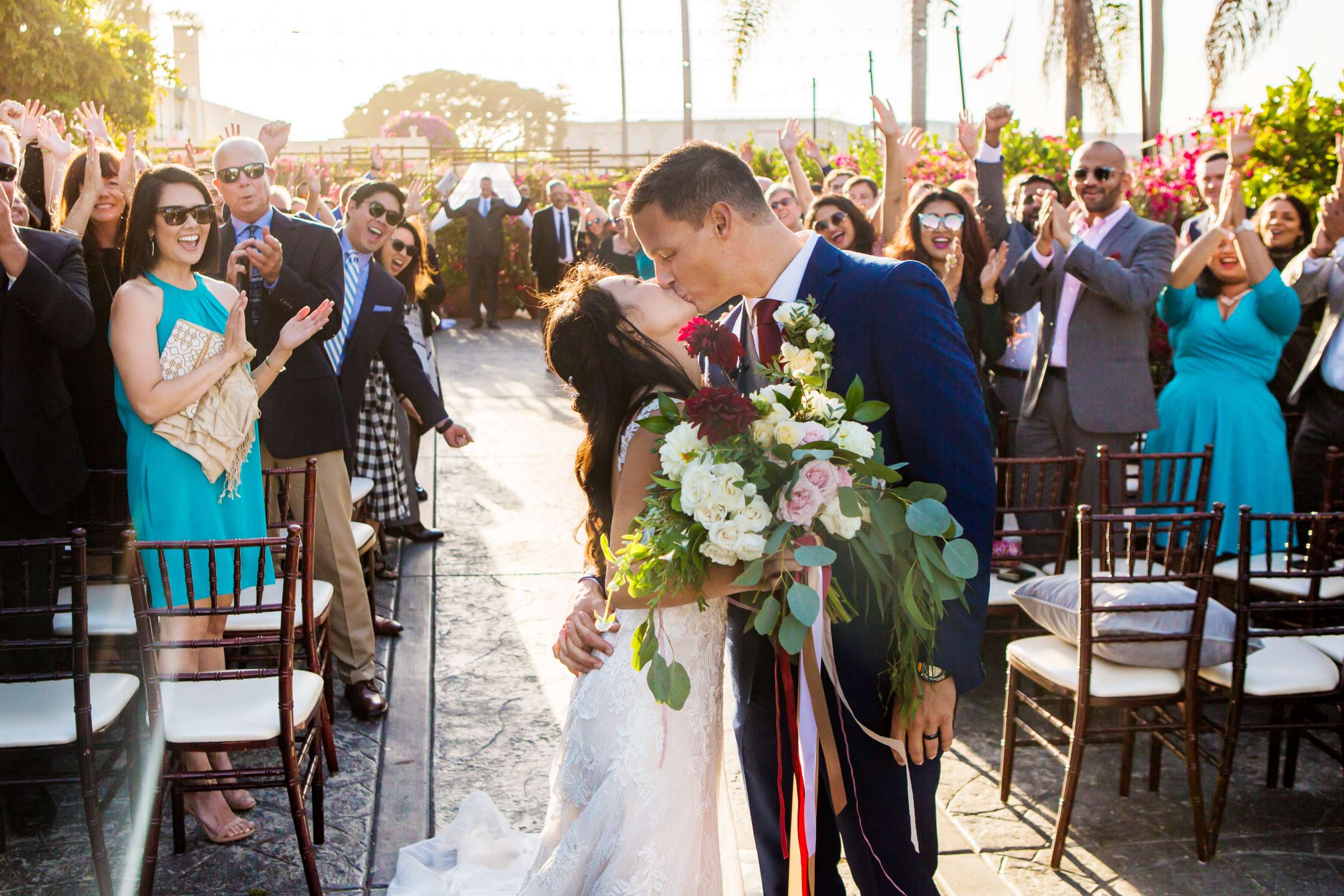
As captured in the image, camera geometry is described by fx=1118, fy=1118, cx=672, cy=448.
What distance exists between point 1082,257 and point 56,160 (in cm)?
437

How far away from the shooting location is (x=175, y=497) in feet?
11.9

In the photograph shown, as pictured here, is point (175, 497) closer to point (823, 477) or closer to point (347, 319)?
point (347, 319)

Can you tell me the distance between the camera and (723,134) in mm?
50500

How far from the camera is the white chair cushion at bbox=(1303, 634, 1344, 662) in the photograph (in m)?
3.74

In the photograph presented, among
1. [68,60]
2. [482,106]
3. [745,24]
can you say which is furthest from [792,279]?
[482,106]

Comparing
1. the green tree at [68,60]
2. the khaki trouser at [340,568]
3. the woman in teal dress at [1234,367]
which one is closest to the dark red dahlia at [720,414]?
the khaki trouser at [340,568]

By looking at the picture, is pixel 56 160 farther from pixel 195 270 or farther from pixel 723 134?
pixel 723 134

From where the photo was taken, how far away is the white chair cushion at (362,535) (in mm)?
4723

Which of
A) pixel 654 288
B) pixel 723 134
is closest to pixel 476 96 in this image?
pixel 723 134

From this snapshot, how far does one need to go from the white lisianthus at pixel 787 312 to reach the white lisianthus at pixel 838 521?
1.21ft

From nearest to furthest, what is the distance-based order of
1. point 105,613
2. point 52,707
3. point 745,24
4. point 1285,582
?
point 52,707 → point 105,613 → point 1285,582 → point 745,24

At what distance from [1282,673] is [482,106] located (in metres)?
68.1

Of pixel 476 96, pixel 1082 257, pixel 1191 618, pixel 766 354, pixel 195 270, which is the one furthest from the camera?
pixel 476 96

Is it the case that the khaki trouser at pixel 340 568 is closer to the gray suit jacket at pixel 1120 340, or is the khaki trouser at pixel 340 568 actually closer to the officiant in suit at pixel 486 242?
the gray suit jacket at pixel 1120 340
